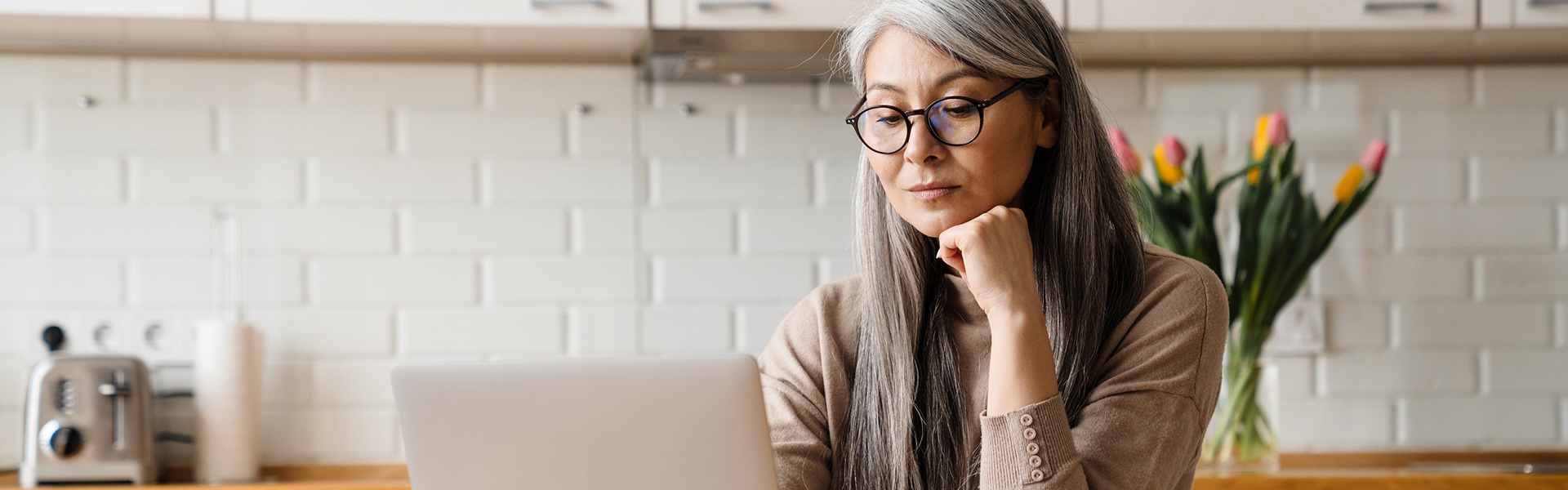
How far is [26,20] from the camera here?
199cm

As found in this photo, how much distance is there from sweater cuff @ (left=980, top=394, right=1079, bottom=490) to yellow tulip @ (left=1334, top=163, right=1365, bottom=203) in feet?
4.39

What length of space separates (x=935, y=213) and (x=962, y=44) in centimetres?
16

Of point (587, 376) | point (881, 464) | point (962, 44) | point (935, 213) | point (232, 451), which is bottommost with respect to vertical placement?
point (232, 451)

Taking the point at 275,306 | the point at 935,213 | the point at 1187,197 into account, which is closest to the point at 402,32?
the point at 275,306

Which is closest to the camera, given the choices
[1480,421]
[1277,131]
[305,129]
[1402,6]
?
[1402,6]

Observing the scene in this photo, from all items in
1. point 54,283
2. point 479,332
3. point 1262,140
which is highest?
point 1262,140

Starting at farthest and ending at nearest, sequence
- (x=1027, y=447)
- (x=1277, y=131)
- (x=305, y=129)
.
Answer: (x=305, y=129)
(x=1277, y=131)
(x=1027, y=447)

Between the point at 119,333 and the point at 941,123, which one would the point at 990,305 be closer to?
the point at 941,123

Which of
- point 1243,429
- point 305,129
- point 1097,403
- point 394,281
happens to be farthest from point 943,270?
point 305,129

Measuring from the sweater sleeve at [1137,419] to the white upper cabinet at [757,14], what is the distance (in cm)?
98

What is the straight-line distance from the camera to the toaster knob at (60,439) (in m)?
1.97

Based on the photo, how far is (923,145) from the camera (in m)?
1.13

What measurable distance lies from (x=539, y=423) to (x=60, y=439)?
5.03 ft

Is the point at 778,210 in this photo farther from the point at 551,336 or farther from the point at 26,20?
the point at 26,20
